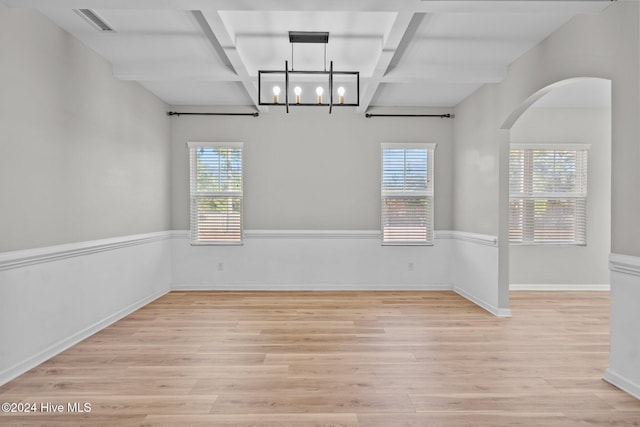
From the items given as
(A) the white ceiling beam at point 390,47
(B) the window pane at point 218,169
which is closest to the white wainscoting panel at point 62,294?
(B) the window pane at point 218,169

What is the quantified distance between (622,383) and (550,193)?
13.0 feet

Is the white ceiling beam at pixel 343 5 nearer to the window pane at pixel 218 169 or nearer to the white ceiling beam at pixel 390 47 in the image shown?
the white ceiling beam at pixel 390 47

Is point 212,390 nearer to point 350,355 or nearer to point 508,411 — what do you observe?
point 350,355

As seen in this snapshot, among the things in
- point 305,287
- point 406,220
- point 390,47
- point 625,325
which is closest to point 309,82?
point 390,47

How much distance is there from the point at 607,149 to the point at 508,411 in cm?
543

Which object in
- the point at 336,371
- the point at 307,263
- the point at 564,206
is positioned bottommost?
the point at 336,371

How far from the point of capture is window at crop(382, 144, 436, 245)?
19.5ft

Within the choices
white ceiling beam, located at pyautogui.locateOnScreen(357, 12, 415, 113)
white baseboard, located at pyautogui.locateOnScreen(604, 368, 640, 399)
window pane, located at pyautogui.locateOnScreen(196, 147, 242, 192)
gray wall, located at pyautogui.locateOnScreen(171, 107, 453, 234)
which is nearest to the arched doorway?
gray wall, located at pyautogui.locateOnScreen(171, 107, 453, 234)

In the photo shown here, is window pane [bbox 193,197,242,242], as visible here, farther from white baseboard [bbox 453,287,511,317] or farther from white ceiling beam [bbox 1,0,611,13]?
white baseboard [bbox 453,287,511,317]

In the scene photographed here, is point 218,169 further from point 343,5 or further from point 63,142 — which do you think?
point 343,5

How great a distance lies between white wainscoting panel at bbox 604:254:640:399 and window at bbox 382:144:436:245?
329 centimetres

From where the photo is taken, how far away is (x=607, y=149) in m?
5.94

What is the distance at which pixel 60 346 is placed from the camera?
131 inches

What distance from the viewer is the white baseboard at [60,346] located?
9.10 feet
